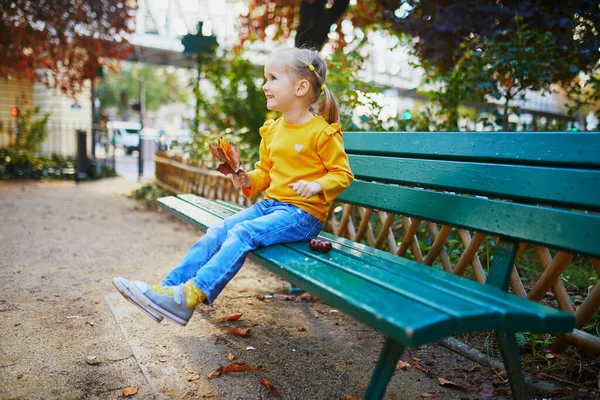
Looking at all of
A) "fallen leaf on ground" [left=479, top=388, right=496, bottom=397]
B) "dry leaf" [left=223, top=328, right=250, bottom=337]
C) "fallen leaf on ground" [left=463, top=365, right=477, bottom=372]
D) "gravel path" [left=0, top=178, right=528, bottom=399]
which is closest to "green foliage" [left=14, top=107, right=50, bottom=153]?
"gravel path" [left=0, top=178, right=528, bottom=399]

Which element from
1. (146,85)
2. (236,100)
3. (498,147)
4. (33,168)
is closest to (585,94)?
(498,147)

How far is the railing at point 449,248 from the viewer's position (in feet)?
7.50

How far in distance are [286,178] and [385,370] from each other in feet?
3.70

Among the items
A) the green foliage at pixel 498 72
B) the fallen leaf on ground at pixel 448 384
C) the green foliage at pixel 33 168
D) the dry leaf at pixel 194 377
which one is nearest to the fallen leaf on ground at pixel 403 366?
the fallen leaf on ground at pixel 448 384

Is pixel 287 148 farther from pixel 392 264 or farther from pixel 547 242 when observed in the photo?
pixel 547 242

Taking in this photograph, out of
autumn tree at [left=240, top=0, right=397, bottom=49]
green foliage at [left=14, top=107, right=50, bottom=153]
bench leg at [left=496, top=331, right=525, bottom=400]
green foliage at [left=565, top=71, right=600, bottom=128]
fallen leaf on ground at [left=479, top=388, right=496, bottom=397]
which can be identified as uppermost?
autumn tree at [left=240, top=0, right=397, bottom=49]

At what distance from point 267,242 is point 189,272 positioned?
378 mm

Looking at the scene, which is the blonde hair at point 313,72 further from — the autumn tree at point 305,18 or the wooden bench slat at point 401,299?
the autumn tree at point 305,18

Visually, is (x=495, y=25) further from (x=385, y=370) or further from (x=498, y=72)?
(x=385, y=370)

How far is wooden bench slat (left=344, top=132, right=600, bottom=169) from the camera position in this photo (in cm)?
192

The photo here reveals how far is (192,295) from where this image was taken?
211 centimetres

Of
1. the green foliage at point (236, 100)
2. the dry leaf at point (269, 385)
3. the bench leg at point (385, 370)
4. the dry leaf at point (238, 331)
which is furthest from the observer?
the green foliage at point (236, 100)

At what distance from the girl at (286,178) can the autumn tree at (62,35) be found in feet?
30.0

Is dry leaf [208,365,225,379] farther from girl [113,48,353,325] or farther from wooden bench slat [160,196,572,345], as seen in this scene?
wooden bench slat [160,196,572,345]
